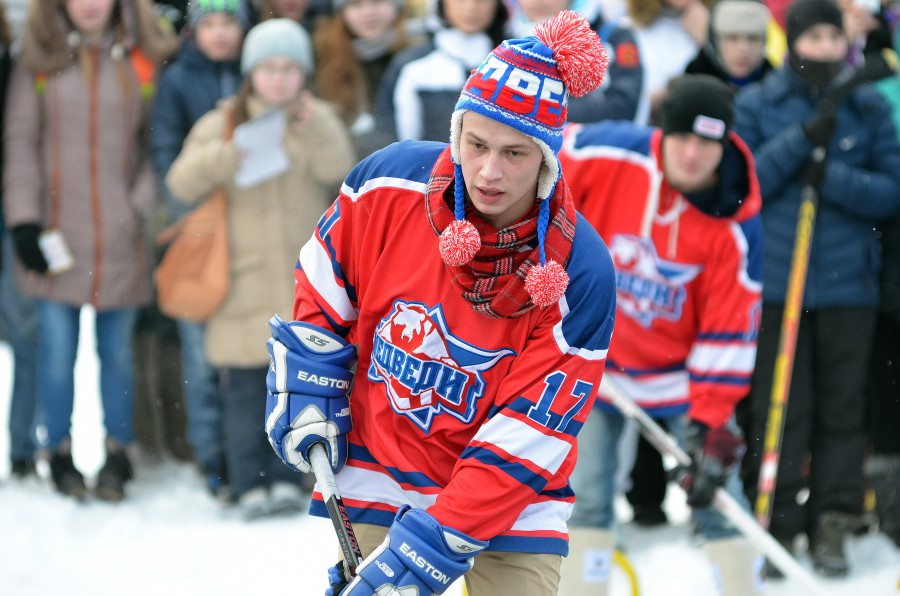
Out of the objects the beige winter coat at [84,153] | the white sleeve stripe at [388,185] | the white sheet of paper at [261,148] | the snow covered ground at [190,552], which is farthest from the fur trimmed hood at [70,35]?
the white sleeve stripe at [388,185]

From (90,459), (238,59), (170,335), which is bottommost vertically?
(90,459)

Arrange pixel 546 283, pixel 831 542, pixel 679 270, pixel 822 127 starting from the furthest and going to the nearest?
1. pixel 831 542
2. pixel 822 127
3. pixel 679 270
4. pixel 546 283

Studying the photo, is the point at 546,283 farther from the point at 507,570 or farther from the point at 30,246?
the point at 30,246

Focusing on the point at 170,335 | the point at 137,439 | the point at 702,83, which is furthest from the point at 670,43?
the point at 137,439

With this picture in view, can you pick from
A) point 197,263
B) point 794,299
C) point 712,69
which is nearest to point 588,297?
point 794,299

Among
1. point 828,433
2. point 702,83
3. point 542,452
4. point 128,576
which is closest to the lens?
point 542,452

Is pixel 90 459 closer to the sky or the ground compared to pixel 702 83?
closer to the ground

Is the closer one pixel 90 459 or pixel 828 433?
pixel 828 433

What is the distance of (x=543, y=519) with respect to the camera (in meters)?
3.11

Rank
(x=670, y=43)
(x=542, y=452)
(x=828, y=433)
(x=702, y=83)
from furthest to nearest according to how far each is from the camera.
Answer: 1. (x=670, y=43)
2. (x=828, y=433)
3. (x=702, y=83)
4. (x=542, y=452)

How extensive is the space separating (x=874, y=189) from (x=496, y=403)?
2.69 meters

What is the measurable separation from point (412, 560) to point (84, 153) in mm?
3281

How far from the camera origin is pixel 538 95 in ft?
9.46

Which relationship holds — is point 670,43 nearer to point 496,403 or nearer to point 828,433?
point 828,433
